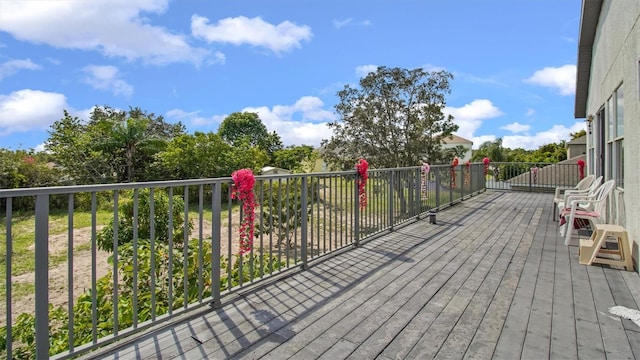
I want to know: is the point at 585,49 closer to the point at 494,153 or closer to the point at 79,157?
the point at 79,157

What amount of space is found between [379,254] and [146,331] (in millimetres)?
2646

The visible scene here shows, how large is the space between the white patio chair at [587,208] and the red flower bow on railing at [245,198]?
427cm

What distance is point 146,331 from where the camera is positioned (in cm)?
Result: 229

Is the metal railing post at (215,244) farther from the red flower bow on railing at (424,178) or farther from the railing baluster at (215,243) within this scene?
the red flower bow on railing at (424,178)

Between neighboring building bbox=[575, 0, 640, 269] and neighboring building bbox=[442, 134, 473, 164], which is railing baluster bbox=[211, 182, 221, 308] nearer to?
neighboring building bbox=[575, 0, 640, 269]

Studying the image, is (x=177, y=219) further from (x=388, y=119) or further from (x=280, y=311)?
(x=388, y=119)

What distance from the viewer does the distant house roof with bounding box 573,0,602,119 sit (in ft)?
21.3

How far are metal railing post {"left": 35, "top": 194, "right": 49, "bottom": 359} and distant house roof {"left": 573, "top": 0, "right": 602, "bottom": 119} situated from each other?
8281 millimetres

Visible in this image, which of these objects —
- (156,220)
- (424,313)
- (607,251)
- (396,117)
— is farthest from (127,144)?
(607,251)

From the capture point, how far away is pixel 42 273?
1.76 m

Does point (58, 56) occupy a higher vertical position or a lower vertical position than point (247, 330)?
higher

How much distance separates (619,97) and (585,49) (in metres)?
4.50

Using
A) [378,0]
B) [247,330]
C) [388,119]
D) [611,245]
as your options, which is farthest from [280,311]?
[388,119]

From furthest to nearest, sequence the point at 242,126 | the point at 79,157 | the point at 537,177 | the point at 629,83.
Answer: the point at 242,126 < the point at 79,157 < the point at 537,177 < the point at 629,83
